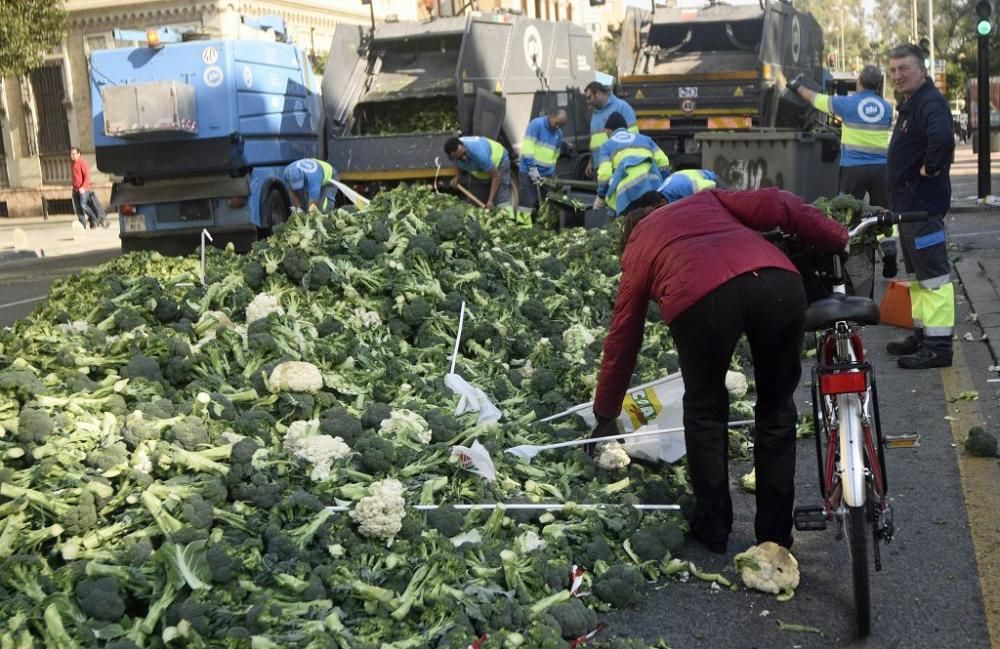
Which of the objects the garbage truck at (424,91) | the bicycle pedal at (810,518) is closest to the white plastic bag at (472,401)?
the bicycle pedal at (810,518)

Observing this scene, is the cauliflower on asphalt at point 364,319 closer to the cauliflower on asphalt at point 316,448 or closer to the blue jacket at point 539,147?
the cauliflower on asphalt at point 316,448

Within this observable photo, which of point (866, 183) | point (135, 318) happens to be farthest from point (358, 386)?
point (866, 183)

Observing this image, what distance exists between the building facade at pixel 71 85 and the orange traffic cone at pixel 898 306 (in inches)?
942

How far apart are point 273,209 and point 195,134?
1374 mm

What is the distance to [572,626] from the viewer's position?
4016mm

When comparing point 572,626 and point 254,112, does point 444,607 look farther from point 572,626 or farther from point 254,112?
point 254,112

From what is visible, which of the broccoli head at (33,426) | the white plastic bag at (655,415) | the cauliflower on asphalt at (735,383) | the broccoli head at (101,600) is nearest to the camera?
the broccoli head at (101,600)

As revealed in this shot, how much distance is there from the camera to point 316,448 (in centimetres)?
483

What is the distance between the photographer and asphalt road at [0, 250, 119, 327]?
12.7 meters

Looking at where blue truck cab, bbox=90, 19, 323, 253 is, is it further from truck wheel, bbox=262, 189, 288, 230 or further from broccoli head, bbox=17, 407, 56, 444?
broccoli head, bbox=17, 407, 56, 444

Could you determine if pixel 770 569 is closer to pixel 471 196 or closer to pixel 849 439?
pixel 849 439

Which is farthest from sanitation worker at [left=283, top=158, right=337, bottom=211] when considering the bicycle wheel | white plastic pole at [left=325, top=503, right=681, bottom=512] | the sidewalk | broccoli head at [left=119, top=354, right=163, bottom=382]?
the sidewalk

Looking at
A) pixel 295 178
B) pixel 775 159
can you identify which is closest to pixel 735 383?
pixel 295 178

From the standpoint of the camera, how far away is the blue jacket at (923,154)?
7.51m
